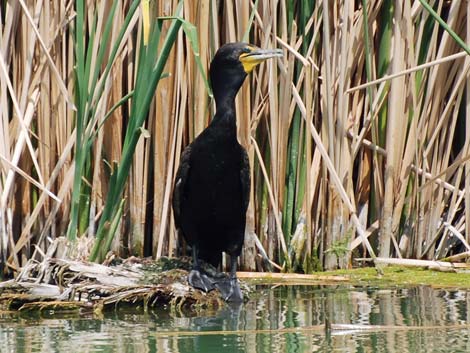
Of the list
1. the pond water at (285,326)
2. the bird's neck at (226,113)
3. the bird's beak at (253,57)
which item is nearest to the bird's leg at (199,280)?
the pond water at (285,326)

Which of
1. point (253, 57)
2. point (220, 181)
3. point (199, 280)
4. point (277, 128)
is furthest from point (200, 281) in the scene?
point (253, 57)

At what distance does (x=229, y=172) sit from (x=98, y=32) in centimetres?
99

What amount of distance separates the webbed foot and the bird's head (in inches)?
34.6

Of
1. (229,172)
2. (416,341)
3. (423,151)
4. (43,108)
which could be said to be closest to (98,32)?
(43,108)

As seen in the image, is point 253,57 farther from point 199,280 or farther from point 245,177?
point 199,280

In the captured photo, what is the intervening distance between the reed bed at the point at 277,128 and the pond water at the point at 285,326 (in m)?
0.57

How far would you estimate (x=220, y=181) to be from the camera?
5.61 meters

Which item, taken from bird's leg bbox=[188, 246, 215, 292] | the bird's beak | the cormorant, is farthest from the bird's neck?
bird's leg bbox=[188, 246, 215, 292]

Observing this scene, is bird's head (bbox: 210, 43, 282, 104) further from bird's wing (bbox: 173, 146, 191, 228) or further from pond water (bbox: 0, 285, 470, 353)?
pond water (bbox: 0, 285, 470, 353)

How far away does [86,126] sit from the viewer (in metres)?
5.43

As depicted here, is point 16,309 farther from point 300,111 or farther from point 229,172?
point 300,111

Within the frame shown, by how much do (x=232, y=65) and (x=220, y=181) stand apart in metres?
0.61

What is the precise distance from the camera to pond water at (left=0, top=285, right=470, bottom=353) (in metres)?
4.07

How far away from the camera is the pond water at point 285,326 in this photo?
4066 mm
